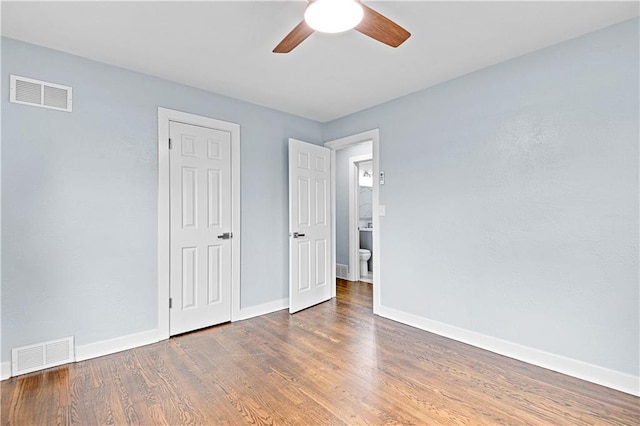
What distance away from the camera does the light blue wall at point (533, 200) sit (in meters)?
2.13

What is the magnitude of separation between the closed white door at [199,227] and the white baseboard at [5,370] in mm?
1102

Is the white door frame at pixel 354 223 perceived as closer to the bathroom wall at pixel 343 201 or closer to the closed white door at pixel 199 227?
the bathroom wall at pixel 343 201

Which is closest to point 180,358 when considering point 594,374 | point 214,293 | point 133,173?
point 214,293

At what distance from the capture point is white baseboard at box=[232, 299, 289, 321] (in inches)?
138

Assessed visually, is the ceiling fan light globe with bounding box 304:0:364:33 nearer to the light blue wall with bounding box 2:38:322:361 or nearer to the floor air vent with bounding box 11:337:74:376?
the light blue wall with bounding box 2:38:322:361

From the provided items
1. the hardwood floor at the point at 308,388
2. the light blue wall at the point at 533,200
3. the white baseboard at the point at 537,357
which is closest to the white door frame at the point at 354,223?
the light blue wall at the point at 533,200

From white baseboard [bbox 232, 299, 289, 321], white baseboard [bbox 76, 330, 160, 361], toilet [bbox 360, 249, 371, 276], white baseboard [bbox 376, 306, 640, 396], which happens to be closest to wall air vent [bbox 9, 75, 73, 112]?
white baseboard [bbox 76, 330, 160, 361]

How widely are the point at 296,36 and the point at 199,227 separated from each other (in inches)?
82.3

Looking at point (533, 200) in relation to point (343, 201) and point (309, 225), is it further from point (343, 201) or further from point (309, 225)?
point (343, 201)

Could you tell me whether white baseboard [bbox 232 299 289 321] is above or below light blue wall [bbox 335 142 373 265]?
below

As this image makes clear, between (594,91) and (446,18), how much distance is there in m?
1.18

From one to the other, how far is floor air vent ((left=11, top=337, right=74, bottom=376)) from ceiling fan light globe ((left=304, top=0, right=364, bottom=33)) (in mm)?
2890

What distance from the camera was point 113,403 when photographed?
197 cm

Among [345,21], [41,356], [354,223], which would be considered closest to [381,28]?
[345,21]
